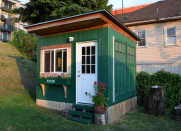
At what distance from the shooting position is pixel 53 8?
12.5 metres

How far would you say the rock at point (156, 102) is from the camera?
5.79 m

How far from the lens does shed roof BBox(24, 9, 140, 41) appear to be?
15.7 feet

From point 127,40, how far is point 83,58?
7.27 ft

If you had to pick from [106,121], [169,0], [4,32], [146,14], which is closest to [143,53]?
[146,14]

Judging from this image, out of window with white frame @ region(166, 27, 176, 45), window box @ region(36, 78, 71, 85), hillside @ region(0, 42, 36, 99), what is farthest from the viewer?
window with white frame @ region(166, 27, 176, 45)

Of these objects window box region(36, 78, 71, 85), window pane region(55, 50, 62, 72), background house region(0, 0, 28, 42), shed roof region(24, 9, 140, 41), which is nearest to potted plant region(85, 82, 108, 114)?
window box region(36, 78, 71, 85)

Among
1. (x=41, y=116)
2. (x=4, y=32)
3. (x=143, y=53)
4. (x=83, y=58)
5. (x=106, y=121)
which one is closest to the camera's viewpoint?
(x=106, y=121)

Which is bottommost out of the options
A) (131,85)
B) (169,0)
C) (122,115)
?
(122,115)

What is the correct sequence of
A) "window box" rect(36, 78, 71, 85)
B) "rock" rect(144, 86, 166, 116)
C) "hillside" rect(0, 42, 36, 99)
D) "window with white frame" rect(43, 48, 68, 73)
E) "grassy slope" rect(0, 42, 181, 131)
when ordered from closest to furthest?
"grassy slope" rect(0, 42, 181, 131) → "window box" rect(36, 78, 71, 85) → "rock" rect(144, 86, 166, 116) → "window with white frame" rect(43, 48, 68, 73) → "hillside" rect(0, 42, 36, 99)

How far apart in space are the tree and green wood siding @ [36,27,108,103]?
580 cm

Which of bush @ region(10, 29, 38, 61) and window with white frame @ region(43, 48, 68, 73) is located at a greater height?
bush @ region(10, 29, 38, 61)

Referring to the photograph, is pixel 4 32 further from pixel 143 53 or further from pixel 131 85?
pixel 131 85

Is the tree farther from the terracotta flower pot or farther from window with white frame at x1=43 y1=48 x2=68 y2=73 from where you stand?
the terracotta flower pot

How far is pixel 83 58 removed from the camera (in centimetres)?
568
